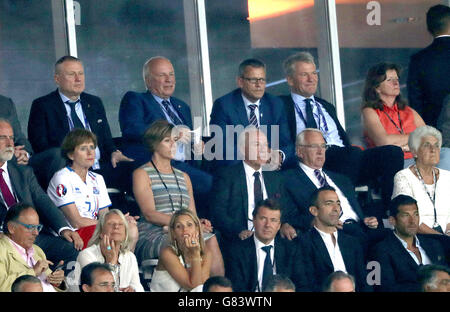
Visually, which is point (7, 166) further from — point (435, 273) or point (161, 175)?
point (435, 273)

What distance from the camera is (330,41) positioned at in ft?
27.8

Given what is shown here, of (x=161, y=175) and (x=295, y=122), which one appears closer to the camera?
(x=161, y=175)

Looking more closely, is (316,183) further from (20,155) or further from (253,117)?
(20,155)

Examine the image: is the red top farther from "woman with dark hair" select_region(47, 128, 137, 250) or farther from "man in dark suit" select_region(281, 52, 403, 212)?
"woman with dark hair" select_region(47, 128, 137, 250)

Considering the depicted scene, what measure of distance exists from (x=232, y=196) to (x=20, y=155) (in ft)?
4.54

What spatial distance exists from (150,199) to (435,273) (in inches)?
71.1

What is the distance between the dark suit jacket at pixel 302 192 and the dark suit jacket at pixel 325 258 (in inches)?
4.9

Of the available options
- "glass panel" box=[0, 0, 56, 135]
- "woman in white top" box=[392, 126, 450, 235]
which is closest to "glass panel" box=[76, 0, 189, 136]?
"glass panel" box=[0, 0, 56, 135]

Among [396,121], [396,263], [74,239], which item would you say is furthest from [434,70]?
[74,239]

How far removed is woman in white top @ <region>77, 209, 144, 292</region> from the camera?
5328 mm

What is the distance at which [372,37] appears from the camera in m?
8.67

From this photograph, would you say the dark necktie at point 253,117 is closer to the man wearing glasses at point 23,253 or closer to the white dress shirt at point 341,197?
the white dress shirt at point 341,197

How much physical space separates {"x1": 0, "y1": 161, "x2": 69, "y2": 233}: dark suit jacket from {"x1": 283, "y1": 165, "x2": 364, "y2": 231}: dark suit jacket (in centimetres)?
149
